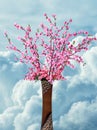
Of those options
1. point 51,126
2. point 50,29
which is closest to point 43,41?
point 50,29

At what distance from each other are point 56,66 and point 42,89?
41cm

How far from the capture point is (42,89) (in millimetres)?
6797

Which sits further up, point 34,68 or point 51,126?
point 34,68

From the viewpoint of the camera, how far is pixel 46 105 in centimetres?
677

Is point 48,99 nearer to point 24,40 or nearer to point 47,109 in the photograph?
point 47,109

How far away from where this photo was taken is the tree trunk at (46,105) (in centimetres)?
675

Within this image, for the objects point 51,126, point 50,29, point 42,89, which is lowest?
point 51,126

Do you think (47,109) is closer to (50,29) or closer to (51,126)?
(51,126)

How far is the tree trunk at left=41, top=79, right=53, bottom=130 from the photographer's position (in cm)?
675

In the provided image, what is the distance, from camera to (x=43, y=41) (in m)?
7.14

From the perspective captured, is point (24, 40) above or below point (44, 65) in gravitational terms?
above

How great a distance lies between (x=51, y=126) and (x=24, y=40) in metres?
1.41

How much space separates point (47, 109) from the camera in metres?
6.77

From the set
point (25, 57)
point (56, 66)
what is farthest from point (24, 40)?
point (56, 66)
